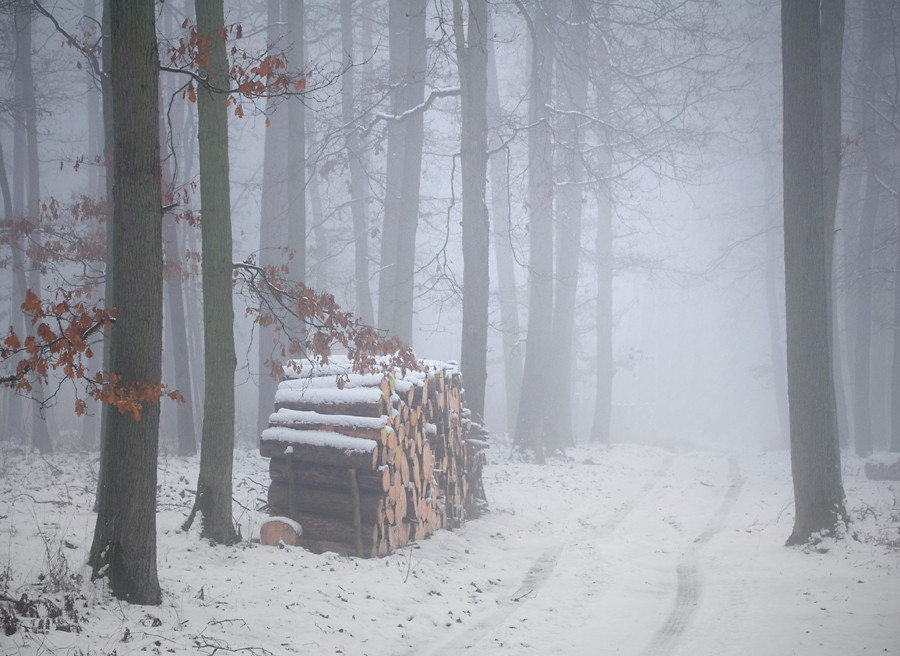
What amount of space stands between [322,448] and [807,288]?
658cm

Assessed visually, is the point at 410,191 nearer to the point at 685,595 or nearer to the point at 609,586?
the point at 609,586

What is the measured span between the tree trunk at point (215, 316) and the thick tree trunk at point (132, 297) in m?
1.84

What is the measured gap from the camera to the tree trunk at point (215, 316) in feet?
20.9

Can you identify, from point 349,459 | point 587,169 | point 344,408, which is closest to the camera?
point 349,459

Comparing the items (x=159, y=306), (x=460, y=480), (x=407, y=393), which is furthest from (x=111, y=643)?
(x=460, y=480)

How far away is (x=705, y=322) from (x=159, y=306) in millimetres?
Result: 59476

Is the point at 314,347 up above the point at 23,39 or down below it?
below

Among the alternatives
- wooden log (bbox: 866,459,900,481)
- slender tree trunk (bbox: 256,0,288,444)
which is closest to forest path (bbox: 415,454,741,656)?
wooden log (bbox: 866,459,900,481)

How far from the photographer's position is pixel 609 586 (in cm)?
679

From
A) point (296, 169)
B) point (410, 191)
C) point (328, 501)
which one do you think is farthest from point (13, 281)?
point (328, 501)

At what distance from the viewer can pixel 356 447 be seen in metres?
6.75

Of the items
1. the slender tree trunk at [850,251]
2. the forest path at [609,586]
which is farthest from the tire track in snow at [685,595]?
the slender tree trunk at [850,251]

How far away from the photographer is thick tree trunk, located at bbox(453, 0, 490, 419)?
11.6 metres

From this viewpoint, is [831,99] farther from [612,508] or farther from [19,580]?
[19,580]
